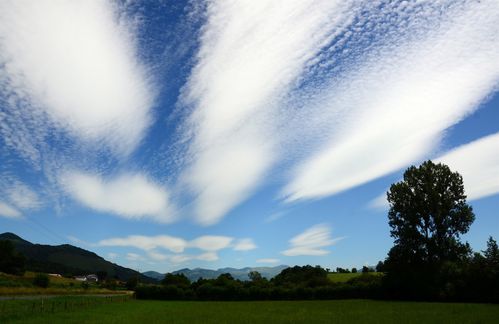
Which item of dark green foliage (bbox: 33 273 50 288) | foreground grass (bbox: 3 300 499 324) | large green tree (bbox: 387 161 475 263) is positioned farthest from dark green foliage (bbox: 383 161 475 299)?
dark green foliage (bbox: 33 273 50 288)

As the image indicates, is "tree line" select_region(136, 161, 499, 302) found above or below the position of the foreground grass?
above

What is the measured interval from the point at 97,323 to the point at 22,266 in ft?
402

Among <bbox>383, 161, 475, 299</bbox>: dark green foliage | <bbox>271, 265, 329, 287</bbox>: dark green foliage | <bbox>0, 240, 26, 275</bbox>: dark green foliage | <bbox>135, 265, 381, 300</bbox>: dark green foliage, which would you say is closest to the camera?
<bbox>383, 161, 475, 299</bbox>: dark green foliage

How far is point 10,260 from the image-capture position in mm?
131375

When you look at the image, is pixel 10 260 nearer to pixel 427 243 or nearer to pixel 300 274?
pixel 300 274

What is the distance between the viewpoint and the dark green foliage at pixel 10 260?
12988 centimetres

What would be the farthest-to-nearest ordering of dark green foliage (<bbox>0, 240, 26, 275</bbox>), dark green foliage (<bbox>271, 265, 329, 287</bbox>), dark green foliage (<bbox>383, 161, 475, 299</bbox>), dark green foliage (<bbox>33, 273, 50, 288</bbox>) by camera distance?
dark green foliage (<bbox>0, 240, 26, 275</bbox>) → dark green foliage (<bbox>271, 265, 329, 287</bbox>) → dark green foliage (<bbox>33, 273, 50, 288</bbox>) → dark green foliage (<bbox>383, 161, 475, 299</bbox>)

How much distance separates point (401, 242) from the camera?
62781mm

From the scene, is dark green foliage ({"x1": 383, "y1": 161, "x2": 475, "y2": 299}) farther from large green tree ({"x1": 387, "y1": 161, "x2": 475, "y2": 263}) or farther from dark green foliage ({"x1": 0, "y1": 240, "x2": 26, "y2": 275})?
dark green foliage ({"x1": 0, "y1": 240, "x2": 26, "y2": 275})

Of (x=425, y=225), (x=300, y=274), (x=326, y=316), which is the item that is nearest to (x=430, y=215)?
(x=425, y=225)

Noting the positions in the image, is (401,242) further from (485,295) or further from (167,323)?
(167,323)

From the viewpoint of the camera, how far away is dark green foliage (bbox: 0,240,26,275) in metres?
130

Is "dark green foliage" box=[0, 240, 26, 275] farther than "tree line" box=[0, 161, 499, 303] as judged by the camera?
Yes

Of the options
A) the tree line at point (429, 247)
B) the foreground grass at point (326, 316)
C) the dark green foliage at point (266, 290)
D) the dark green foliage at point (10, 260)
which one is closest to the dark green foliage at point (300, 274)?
the dark green foliage at point (266, 290)
